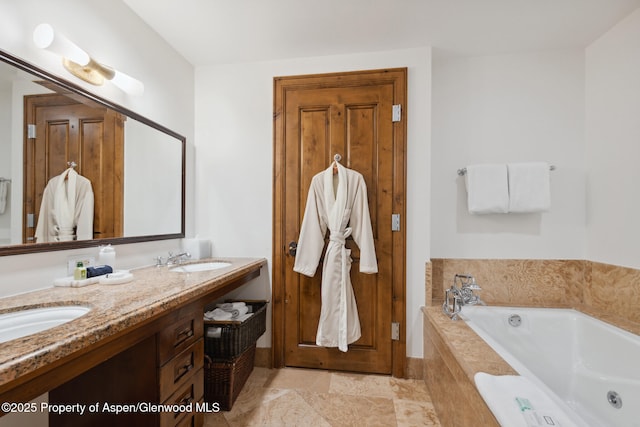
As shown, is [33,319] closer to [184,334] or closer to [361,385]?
[184,334]

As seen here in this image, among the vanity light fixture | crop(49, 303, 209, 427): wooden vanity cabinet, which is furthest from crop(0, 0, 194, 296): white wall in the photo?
crop(49, 303, 209, 427): wooden vanity cabinet

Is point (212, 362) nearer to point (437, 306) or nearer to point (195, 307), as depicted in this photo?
point (195, 307)

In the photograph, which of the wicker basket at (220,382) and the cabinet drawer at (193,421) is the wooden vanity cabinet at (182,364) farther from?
the wicker basket at (220,382)

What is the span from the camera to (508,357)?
50.1 inches

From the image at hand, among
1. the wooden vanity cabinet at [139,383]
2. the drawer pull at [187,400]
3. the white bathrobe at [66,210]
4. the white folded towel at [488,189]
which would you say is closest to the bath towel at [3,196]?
the white bathrobe at [66,210]

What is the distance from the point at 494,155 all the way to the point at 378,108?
0.98m

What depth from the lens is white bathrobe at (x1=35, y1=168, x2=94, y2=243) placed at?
1244 millimetres

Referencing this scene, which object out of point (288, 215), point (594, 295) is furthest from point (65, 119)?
point (594, 295)

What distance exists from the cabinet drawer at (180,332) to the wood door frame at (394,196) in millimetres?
855

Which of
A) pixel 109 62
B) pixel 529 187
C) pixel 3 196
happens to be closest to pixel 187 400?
pixel 3 196

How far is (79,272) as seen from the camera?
130 centimetres

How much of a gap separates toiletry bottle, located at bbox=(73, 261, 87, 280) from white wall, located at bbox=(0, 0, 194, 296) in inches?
3.5

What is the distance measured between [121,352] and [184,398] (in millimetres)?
427

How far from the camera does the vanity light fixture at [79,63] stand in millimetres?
1174
